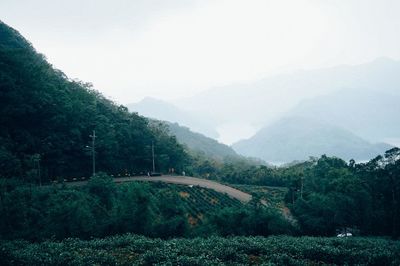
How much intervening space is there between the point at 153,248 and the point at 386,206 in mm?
25264

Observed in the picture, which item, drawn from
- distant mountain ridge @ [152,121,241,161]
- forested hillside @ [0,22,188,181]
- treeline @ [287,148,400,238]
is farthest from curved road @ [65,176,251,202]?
distant mountain ridge @ [152,121,241,161]

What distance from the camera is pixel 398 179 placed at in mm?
32344

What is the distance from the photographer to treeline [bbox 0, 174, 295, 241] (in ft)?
73.8

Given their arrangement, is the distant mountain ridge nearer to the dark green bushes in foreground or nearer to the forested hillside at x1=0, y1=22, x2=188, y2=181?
the forested hillside at x1=0, y1=22, x2=188, y2=181

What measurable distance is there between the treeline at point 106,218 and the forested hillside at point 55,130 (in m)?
11.0

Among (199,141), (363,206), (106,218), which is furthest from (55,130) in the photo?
(199,141)

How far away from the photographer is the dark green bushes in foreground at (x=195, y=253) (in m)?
15.8

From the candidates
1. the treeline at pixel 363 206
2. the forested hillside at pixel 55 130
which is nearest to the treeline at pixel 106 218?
the treeline at pixel 363 206

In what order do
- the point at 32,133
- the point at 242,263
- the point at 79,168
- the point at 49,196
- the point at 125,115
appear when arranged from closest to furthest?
the point at 242,263 → the point at 49,196 → the point at 32,133 → the point at 79,168 → the point at 125,115

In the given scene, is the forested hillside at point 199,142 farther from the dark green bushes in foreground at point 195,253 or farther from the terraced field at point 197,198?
the dark green bushes in foreground at point 195,253

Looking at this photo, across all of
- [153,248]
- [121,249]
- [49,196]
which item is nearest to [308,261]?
[153,248]

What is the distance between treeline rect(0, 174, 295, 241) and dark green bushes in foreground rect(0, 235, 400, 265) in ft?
9.68

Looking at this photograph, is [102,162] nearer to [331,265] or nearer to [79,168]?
[79,168]

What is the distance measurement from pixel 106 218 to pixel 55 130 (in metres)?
25.1
